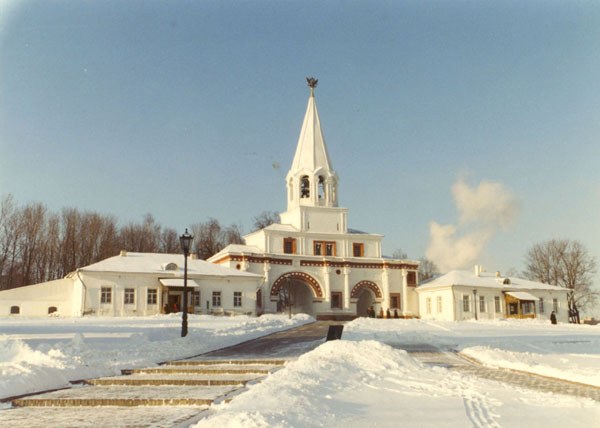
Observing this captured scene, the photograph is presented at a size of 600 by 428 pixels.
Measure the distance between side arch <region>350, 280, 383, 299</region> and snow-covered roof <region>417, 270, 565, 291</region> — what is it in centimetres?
361

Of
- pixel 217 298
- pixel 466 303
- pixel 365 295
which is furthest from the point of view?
pixel 365 295

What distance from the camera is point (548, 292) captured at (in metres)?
51.2

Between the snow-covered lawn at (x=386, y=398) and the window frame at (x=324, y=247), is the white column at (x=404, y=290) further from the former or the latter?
the snow-covered lawn at (x=386, y=398)

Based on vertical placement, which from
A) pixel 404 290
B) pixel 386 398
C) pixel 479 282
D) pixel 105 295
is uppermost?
pixel 479 282

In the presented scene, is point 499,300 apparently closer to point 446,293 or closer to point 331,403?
point 446,293

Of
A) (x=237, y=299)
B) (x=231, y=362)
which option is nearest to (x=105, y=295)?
(x=237, y=299)

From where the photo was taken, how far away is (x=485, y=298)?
48.8 meters

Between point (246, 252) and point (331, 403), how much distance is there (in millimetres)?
38298

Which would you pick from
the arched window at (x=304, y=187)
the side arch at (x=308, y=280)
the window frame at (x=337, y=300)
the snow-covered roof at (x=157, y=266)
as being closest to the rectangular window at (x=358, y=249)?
the window frame at (x=337, y=300)

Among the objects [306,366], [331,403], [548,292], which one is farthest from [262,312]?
[331,403]

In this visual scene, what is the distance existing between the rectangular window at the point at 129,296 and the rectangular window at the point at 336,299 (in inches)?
638

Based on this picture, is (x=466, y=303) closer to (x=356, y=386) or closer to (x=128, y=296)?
(x=128, y=296)

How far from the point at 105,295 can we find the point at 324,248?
59.8ft

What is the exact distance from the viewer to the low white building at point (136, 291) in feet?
129
